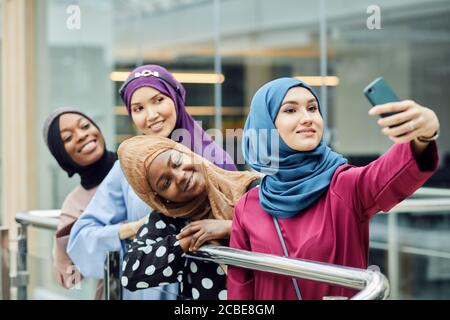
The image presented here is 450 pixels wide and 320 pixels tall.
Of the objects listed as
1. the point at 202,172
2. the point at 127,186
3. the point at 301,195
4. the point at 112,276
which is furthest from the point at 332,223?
the point at 112,276

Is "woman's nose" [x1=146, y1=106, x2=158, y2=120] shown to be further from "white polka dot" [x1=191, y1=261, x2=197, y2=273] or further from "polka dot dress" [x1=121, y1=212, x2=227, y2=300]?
"white polka dot" [x1=191, y1=261, x2=197, y2=273]

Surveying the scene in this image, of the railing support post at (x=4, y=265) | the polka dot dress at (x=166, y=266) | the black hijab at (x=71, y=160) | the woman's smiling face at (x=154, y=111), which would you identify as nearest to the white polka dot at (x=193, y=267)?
the polka dot dress at (x=166, y=266)

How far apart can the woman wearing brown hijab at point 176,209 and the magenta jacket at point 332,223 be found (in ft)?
0.56

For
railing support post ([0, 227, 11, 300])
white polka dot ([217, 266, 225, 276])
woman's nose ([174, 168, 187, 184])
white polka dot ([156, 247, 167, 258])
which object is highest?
woman's nose ([174, 168, 187, 184])

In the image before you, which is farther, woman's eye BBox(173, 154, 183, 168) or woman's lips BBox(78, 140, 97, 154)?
woman's lips BBox(78, 140, 97, 154)

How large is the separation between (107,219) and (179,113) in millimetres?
465

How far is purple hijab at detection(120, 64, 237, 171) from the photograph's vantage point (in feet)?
8.01

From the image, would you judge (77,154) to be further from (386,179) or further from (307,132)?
(386,179)

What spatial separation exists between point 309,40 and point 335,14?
24.0 inches

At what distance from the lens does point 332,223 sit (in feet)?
6.41

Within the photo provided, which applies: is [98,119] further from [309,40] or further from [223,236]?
[223,236]

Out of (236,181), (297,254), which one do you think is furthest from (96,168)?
(297,254)

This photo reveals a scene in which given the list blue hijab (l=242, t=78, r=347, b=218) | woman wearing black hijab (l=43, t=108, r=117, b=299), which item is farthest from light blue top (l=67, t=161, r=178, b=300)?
blue hijab (l=242, t=78, r=347, b=218)

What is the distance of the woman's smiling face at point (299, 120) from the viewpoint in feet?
6.59
